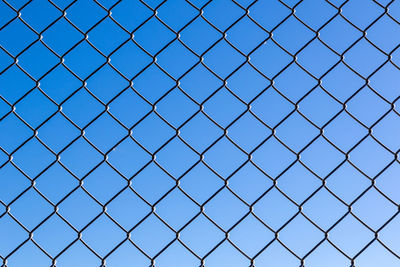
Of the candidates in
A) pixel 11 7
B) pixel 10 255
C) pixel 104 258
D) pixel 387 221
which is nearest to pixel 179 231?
pixel 104 258

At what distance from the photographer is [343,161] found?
2.44 meters

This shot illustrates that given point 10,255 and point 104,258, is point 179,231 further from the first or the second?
point 10,255

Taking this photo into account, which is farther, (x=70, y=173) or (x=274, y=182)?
(x=274, y=182)

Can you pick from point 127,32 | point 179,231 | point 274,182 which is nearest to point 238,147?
point 274,182

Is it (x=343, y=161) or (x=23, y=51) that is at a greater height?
(x=23, y=51)

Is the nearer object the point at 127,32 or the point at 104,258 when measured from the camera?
the point at 104,258

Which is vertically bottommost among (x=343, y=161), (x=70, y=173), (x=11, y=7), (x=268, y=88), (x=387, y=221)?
(x=387, y=221)

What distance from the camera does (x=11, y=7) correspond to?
7.33 ft

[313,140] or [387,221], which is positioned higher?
[313,140]

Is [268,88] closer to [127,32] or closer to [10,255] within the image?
[127,32]

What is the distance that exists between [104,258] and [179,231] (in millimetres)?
Result: 278

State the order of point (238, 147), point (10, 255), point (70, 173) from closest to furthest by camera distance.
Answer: point (10, 255) < point (70, 173) < point (238, 147)

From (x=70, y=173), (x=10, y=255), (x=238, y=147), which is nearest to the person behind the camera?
(x=10, y=255)

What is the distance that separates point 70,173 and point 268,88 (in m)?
0.83
